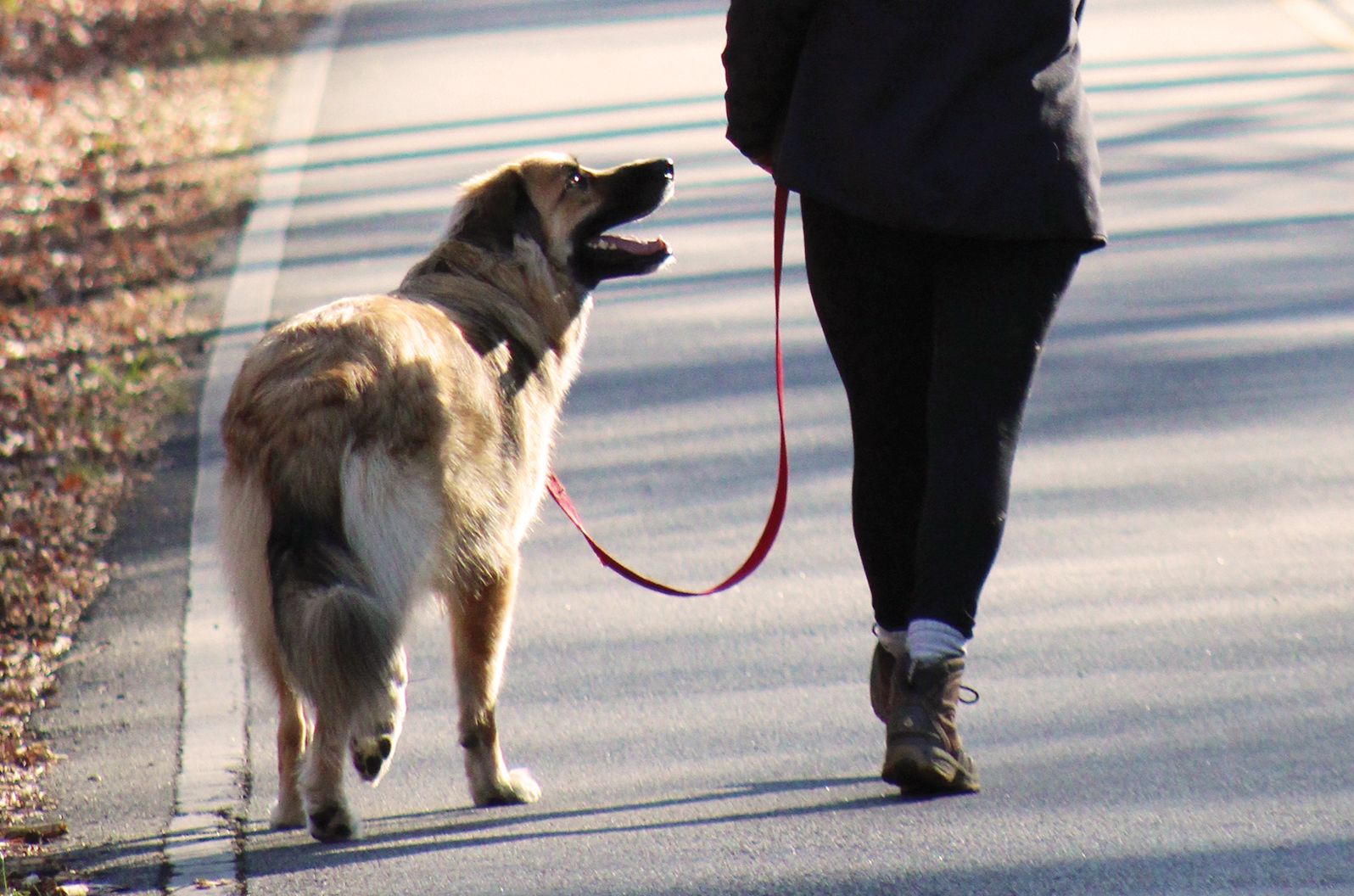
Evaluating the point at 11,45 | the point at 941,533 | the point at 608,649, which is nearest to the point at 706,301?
the point at 608,649

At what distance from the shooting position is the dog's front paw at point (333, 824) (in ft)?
13.5

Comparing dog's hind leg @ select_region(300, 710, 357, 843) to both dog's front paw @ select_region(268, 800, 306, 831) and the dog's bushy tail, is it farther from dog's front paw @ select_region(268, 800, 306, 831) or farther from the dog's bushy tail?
the dog's bushy tail

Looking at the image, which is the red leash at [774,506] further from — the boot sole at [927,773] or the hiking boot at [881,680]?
the boot sole at [927,773]

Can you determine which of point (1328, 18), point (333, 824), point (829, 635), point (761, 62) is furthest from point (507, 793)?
point (1328, 18)

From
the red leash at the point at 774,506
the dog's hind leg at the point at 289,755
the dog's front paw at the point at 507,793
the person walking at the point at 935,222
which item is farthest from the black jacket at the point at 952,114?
the dog's hind leg at the point at 289,755

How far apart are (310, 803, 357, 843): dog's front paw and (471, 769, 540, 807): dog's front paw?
15.0 inches

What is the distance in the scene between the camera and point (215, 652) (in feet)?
18.2

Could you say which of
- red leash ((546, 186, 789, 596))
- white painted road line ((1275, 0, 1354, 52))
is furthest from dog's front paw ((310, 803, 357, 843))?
white painted road line ((1275, 0, 1354, 52))

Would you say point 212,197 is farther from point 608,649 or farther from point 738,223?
point 608,649

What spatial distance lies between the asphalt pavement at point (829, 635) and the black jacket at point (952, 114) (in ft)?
4.33

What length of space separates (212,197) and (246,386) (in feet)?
28.5

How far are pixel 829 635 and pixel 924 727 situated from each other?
57.1 inches

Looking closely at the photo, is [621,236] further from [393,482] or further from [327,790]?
[327,790]

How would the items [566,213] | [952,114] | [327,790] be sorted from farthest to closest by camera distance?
1. [566,213]
2. [327,790]
3. [952,114]
